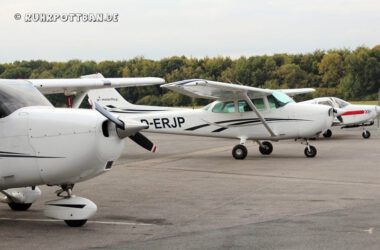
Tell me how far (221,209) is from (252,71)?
56.8 metres

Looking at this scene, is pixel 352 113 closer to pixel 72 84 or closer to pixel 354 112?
pixel 354 112

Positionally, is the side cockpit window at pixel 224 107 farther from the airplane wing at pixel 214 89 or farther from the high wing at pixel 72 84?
the high wing at pixel 72 84

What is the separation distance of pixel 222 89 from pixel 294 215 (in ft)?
29.1

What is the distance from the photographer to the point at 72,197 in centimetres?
804

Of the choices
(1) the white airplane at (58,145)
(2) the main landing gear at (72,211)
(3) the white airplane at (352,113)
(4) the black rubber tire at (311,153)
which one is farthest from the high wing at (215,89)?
(3) the white airplane at (352,113)

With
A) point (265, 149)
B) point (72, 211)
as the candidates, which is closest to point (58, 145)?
point (72, 211)

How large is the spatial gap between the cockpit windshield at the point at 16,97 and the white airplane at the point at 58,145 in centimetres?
1

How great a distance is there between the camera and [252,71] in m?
65.3

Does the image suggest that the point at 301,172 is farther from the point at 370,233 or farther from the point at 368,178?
the point at 370,233

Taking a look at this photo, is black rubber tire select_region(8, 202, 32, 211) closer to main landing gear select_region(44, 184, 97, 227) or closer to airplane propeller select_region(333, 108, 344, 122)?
main landing gear select_region(44, 184, 97, 227)

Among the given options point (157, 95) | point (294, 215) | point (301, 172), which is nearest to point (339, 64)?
point (157, 95)

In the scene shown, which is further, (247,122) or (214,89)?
(247,122)

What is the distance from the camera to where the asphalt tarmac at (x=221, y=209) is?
699cm

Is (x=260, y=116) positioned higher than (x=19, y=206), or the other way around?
Answer: (x=260, y=116)
